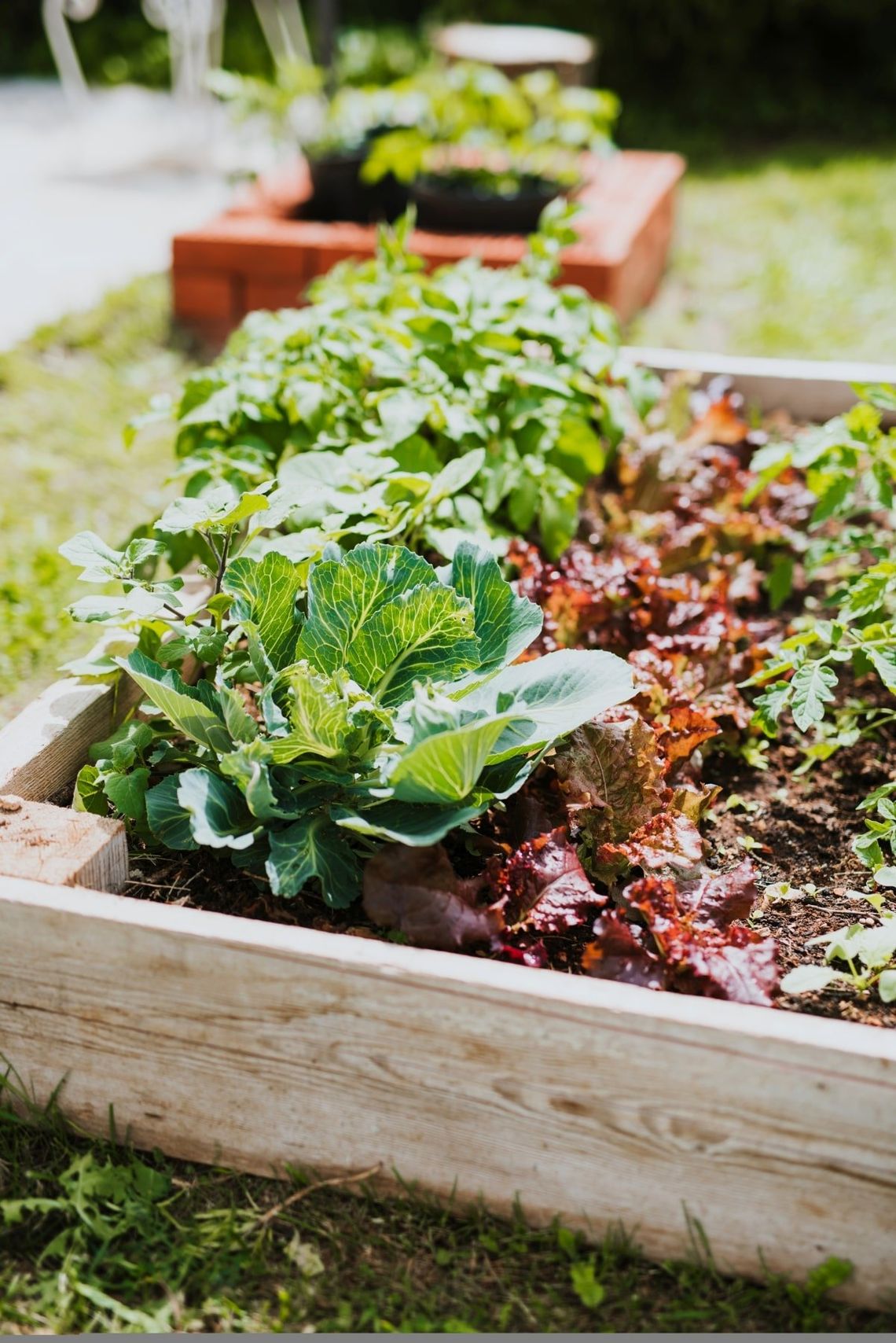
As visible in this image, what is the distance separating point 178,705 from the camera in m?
1.69

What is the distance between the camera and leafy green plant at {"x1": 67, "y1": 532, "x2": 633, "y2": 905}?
1.61m

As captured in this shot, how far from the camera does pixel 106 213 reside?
604cm

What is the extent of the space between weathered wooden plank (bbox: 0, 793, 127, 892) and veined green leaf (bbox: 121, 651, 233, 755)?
6.7 inches

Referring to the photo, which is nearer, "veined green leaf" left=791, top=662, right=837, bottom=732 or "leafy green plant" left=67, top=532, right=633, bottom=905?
"leafy green plant" left=67, top=532, right=633, bottom=905

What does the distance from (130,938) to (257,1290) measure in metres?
0.46

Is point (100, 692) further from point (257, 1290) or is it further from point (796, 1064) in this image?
point (796, 1064)

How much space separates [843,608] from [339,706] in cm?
96

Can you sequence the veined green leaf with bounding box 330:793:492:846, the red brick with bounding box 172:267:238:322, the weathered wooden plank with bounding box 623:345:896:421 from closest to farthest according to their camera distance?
the veined green leaf with bounding box 330:793:492:846 → the weathered wooden plank with bounding box 623:345:896:421 → the red brick with bounding box 172:267:238:322

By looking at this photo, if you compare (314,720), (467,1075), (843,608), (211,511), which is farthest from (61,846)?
(843,608)

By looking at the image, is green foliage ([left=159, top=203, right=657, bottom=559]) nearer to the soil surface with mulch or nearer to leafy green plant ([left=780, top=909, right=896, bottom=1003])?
the soil surface with mulch

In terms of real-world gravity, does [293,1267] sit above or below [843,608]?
below

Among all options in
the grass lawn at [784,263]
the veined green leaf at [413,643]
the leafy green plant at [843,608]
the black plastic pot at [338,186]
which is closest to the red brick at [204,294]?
the black plastic pot at [338,186]

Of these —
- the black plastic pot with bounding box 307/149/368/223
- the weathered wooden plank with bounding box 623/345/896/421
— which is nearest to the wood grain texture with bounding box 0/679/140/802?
the weathered wooden plank with bounding box 623/345/896/421

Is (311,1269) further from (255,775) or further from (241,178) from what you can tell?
(241,178)
